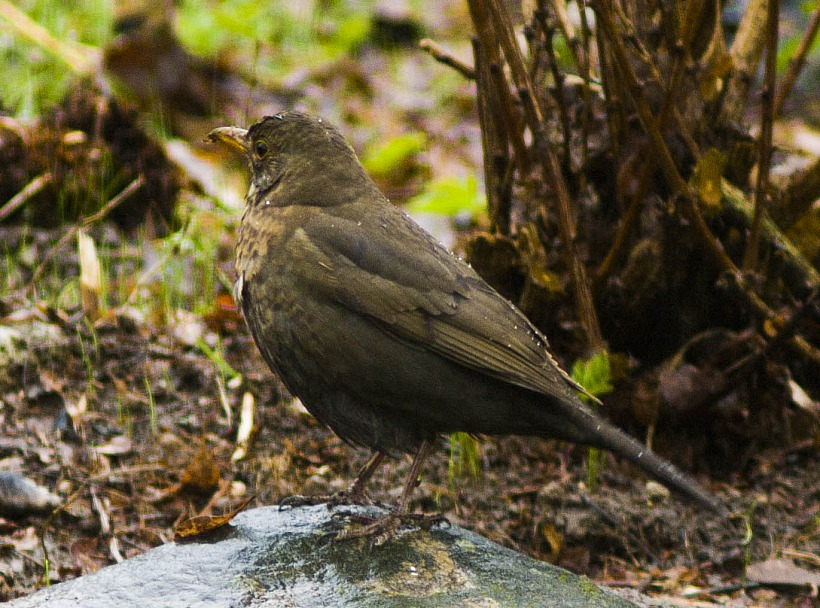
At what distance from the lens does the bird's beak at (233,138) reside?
3.84 meters

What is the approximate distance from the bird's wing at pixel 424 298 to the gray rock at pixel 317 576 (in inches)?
21.4

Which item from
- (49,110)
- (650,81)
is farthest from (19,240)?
(650,81)

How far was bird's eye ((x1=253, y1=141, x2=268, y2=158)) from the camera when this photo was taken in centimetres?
377

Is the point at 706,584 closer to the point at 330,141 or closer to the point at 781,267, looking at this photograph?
the point at 781,267

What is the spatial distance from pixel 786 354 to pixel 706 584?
40.9 inches

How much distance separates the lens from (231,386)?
4.46 m

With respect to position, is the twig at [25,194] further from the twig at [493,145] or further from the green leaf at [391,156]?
the twig at [493,145]

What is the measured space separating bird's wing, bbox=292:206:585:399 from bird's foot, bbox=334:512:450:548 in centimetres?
50

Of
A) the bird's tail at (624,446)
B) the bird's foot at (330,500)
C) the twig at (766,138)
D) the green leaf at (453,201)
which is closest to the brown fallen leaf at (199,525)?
the bird's foot at (330,500)

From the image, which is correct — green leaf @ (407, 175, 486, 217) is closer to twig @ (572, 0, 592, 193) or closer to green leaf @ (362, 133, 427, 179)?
green leaf @ (362, 133, 427, 179)

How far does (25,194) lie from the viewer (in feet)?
18.3

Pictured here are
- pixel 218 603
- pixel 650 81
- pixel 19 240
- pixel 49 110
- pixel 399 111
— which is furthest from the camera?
pixel 399 111

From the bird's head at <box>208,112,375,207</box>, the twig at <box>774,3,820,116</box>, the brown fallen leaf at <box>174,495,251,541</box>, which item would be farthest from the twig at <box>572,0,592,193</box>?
the brown fallen leaf at <box>174,495,251,541</box>

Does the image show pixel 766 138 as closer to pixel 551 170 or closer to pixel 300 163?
pixel 551 170
